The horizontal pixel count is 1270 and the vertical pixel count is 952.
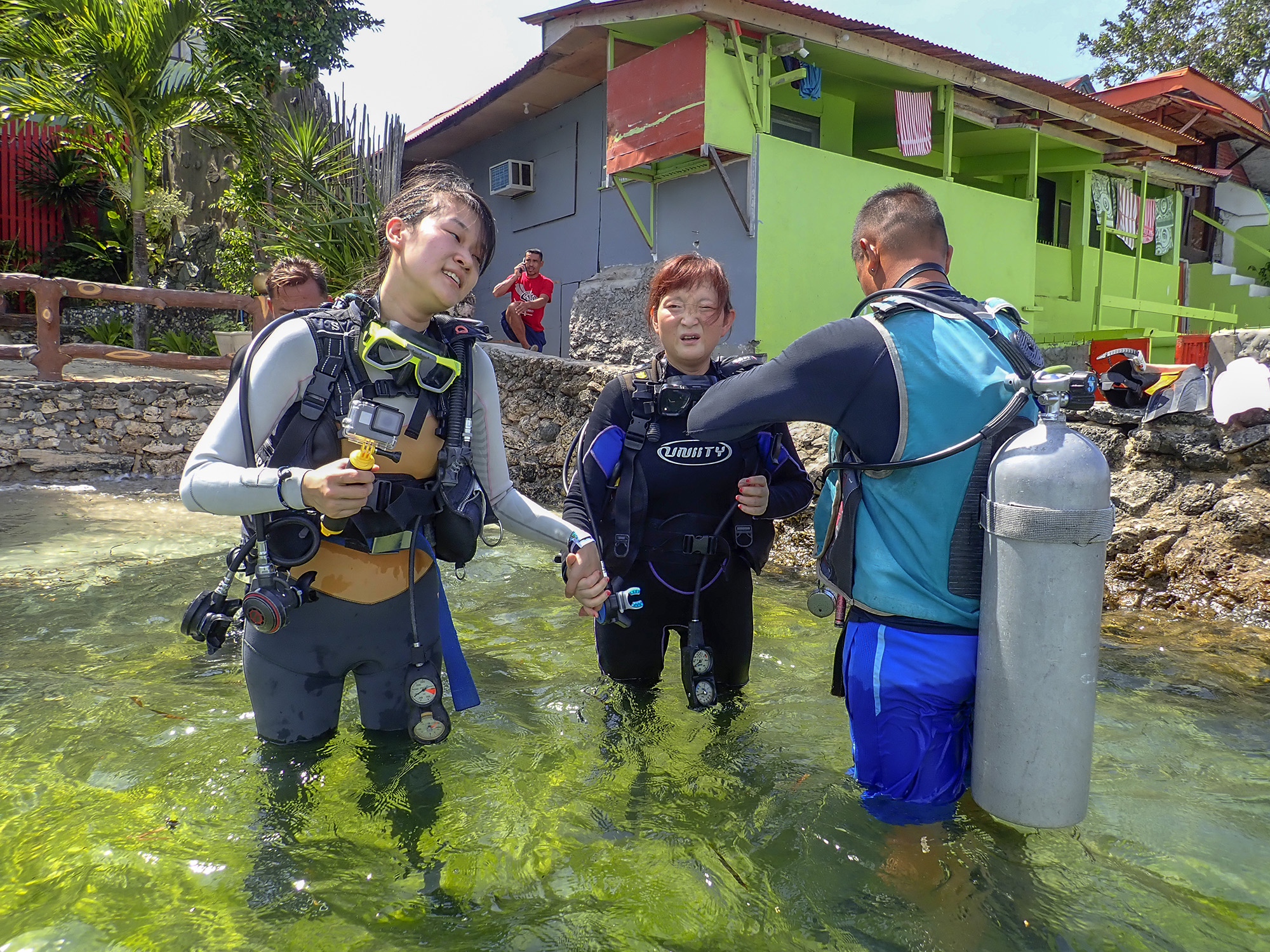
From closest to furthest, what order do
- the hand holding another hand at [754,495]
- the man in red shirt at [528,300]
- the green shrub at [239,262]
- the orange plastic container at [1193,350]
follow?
the hand holding another hand at [754,495]
the orange plastic container at [1193,350]
the man in red shirt at [528,300]
the green shrub at [239,262]

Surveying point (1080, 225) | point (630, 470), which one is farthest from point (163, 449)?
point (1080, 225)

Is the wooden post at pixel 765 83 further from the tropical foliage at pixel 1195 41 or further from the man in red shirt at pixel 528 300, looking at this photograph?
the tropical foliage at pixel 1195 41

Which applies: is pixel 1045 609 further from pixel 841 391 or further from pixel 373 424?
pixel 373 424

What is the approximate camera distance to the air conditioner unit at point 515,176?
12961 millimetres

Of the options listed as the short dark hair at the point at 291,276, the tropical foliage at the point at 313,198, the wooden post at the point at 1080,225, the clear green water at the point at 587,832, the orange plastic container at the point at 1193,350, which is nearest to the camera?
the clear green water at the point at 587,832

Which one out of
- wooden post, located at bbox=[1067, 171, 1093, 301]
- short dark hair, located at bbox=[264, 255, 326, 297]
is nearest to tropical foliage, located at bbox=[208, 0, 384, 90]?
short dark hair, located at bbox=[264, 255, 326, 297]

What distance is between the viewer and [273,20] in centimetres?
1377

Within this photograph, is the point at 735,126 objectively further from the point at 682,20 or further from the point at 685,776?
the point at 685,776

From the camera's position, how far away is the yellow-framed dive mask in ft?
7.31

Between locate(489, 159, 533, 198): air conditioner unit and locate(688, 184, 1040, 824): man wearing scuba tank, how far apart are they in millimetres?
11877

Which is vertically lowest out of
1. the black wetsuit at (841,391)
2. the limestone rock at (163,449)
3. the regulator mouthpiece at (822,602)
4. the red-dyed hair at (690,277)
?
the regulator mouthpiece at (822,602)

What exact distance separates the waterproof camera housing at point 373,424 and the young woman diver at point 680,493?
3.02 ft

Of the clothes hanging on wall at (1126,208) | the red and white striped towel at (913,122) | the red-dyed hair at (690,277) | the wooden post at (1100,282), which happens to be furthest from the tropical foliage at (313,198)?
the clothes hanging on wall at (1126,208)

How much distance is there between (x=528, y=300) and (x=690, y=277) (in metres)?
7.93
